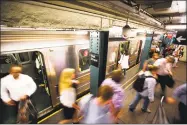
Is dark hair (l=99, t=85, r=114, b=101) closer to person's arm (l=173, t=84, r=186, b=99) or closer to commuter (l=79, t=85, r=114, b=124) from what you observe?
commuter (l=79, t=85, r=114, b=124)

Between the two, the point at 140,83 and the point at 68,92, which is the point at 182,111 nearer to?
the point at 140,83

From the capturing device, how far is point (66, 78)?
3.27 meters

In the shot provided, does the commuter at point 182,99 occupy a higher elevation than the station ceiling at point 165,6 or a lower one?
lower

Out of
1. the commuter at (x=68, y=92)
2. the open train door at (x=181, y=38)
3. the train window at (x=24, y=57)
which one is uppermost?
the open train door at (x=181, y=38)

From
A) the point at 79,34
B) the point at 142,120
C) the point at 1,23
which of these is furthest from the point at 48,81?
the point at 142,120

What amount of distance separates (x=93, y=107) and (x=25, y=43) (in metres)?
2.12

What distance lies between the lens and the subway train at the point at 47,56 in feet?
9.64

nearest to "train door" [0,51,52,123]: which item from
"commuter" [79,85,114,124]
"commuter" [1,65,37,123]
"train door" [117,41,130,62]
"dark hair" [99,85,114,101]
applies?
"commuter" [1,65,37,123]

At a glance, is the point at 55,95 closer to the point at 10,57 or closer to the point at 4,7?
the point at 10,57

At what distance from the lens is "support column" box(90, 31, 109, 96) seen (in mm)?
3873

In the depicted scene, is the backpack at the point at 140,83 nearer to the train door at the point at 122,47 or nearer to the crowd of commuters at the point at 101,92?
the crowd of commuters at the point at 101,92

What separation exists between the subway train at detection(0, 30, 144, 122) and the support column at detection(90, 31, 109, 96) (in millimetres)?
769

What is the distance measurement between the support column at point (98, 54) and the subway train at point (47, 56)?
0.77 metres

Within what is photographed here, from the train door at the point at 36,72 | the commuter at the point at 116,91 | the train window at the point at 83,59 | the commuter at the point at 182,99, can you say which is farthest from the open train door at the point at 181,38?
the train door at the point at 36,72
